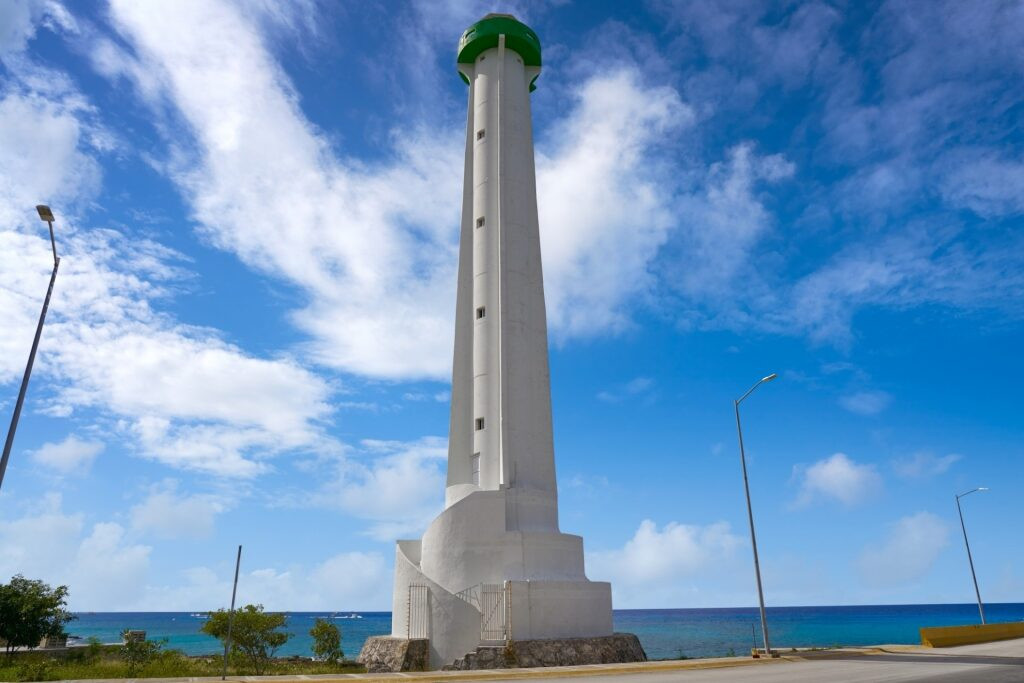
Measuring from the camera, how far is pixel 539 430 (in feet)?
100

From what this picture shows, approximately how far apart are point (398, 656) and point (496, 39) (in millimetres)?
29601

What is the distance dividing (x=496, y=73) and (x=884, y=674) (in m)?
30.6

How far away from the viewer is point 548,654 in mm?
24125

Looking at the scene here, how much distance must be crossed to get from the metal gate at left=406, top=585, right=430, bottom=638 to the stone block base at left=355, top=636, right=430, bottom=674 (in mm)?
331

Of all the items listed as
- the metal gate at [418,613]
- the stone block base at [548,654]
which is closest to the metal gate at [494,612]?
the stone block base at [548,654]

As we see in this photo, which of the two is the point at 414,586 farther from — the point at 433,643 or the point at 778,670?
the point at 778,670

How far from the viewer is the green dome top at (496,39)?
37.2 m

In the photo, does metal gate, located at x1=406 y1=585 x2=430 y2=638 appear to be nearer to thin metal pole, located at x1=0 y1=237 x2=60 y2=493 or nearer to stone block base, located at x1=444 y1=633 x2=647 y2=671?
stone block base, located at x1=444 y1=633 x2=647 y2=671

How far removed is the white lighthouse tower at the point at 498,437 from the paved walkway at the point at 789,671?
6377 millimetres

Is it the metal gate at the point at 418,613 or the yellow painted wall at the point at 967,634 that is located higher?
the metal gate at the point at 418,613

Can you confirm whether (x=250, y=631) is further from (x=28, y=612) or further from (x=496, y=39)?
(x=496, y=39)

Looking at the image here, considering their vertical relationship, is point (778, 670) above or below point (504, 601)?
below

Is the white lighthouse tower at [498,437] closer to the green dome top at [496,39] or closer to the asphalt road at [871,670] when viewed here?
the green dome top at [496,39]

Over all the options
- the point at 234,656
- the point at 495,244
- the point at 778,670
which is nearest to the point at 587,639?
the point at 778,670
